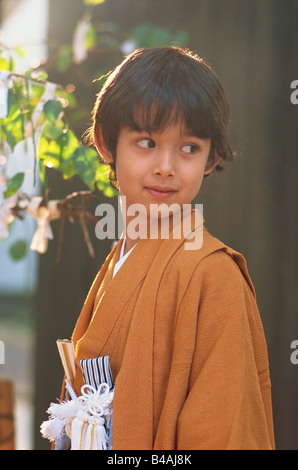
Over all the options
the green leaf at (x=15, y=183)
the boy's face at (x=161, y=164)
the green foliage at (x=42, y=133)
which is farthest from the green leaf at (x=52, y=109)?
the boy's face at (x=161, y=164)

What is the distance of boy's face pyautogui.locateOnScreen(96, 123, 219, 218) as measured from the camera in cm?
96

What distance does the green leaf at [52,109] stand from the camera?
1248 mm

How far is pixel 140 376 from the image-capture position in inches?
36.5

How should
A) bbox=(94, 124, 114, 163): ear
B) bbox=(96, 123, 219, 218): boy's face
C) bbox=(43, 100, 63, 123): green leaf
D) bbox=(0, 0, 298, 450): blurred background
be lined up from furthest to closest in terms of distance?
bbox=(0, 0, 298, 450): blurred background
bbox=(43, 100, 63, 123): green leaf
bbox=(94, 124, 114, 163): ear
bbox=(96, 123, 219, 218): boy's face

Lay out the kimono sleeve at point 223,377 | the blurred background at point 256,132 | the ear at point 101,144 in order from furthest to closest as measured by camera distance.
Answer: the blurred background at point 256,132
the ear at point 101,144
the kimono sleeve at point 223,377

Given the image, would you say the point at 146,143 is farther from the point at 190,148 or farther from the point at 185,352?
the point at 185,352

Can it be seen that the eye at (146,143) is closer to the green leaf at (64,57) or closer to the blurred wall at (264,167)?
the blurred wall at (264,167)

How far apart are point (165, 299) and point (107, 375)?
157 millimetres

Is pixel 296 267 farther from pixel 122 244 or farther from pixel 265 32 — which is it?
pixel 122 244

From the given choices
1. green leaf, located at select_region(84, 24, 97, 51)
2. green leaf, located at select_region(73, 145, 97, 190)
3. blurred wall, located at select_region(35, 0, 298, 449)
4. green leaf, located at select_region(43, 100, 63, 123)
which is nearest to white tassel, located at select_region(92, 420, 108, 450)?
green leaf, located at select_region(73, 145, 97, 190)

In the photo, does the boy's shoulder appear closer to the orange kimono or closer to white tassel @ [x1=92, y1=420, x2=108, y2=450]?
the orange kimono

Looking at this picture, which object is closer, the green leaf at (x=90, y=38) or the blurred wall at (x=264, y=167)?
the blurred wall at (x=264, y=167)

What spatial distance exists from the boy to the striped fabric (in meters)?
0.01
